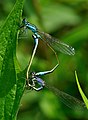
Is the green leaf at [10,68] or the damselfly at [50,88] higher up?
the green leaf at [10,68]

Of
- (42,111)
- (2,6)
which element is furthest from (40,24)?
(42,111)

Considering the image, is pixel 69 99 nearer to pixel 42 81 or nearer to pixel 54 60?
pixel 42 81

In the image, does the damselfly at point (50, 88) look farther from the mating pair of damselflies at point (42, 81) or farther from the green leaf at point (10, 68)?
the green leaf at point (10, 68)

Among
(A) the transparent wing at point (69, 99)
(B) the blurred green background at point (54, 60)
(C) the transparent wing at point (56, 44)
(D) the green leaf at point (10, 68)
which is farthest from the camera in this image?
(B) the blurred green background at point (54, 60)

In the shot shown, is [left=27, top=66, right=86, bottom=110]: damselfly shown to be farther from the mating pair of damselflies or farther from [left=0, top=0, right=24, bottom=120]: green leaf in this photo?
[left=0, top=0, right=24, bottom=120]: green leaf

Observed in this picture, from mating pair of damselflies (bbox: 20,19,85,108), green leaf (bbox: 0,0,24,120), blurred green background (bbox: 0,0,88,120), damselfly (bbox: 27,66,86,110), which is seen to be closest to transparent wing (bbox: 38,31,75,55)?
mating pair of damselflies (bbox: 20,19,85,108)

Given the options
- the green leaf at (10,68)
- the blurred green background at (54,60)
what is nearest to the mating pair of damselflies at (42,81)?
the green leaf at (10,68)

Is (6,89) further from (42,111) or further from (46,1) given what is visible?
(46,1)
